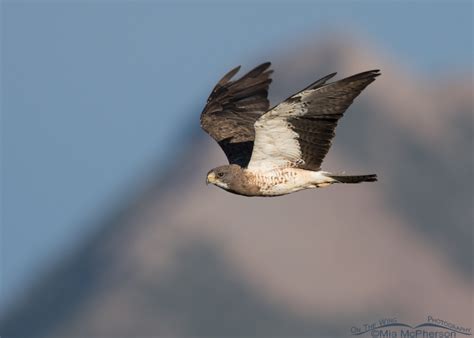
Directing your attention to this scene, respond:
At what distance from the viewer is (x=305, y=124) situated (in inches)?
651

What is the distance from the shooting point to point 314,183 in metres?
17.1

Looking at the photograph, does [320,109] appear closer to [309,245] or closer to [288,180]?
[288,180]

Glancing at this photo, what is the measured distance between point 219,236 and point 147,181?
40.7 meters

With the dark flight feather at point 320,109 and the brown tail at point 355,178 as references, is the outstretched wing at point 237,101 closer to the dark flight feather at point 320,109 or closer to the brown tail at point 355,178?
the dark flight feather at point 320,109

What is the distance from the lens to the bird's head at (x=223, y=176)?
17188 millimetres

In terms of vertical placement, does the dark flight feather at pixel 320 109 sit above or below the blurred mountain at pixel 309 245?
above

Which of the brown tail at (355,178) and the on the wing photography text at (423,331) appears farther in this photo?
the on the wing photography text at (423,331)

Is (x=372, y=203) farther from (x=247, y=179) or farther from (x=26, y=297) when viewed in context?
(x=247, y=179)

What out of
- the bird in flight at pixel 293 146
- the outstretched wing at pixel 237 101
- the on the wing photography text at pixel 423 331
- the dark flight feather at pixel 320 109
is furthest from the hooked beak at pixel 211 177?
the on the wing photography text at pixel 423 331

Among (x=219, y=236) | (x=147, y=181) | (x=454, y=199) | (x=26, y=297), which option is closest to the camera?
(x=219, y=236)

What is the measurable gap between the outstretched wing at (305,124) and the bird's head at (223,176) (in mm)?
276

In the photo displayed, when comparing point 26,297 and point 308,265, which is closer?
point 308,265

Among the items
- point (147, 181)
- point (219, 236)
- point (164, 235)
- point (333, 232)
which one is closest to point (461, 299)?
point (333, 232)

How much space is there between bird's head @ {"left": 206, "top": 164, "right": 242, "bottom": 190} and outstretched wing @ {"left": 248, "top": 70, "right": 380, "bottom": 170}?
28 cm
